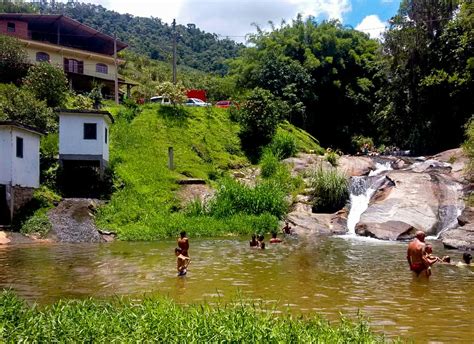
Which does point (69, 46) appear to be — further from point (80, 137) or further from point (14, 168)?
point (14, 168)

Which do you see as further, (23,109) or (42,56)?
(42,56)

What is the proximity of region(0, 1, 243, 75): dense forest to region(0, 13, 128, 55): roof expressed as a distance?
39.9 m

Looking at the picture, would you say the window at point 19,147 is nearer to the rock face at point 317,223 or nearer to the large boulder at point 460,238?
the rock face at point 317,223

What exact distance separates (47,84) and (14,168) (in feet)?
47.3

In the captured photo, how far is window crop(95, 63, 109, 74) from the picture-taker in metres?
53.3

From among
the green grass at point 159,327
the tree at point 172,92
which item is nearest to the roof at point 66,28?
the tree at point 172,92

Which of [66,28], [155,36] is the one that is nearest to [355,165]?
[66,28]

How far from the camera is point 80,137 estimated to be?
96.8 ft

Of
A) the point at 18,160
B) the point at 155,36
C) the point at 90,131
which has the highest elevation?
the point at 155,36

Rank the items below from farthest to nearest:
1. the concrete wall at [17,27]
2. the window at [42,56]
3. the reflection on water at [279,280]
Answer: the window at [42,56] < the concrete wall at [17,27] < the reflection on water at [279,280]

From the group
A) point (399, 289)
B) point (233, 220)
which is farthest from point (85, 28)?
point (399, 289)

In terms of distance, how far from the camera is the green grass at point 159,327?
7.09 m

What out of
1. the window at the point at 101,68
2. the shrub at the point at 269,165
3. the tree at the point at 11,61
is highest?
the window at the point at 101,68

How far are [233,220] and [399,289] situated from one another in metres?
15.0
